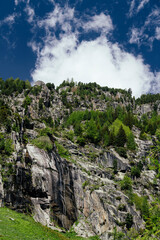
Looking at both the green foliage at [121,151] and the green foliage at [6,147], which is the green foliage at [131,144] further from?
the green foliage at [6,147]

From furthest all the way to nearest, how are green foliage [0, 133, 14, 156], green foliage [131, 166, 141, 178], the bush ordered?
the bush < green foliage [131, 166, 141, 178] < green foliage [0, 133, 14, 156]

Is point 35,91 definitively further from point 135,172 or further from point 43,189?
point 43,189

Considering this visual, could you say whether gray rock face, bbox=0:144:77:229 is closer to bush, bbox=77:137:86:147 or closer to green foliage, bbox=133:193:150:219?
green foliage, bbox=133:193:150:219

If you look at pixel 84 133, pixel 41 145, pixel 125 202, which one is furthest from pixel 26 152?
pixel 84 133

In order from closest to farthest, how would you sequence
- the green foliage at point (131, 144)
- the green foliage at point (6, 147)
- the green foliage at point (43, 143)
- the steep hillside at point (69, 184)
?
the steep hillside at point (69, 184), the green foliage at point (6, 147), the green foliage at point (43, 143), the green foliage at point (131, 144)

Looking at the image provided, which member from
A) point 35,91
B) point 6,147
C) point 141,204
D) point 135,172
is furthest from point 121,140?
point 35,91

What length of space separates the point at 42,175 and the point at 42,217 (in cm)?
925

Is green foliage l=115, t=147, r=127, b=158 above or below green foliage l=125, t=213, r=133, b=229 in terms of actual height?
above

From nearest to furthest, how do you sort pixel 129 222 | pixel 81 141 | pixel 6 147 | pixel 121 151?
1. pixel 6 147
2. pixel 129 222
3. pixel 81 141
4. pixel 121 151

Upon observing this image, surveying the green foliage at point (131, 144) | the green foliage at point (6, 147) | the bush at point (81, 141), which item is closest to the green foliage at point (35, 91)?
the bush at point (81, 141)

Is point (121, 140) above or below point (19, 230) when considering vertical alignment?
above

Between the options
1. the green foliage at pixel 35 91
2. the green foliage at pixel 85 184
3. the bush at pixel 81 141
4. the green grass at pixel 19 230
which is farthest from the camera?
the green foliage at pixel 35 91

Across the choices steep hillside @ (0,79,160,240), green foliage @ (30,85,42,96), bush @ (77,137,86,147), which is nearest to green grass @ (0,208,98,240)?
steep hillside @ (0,79,160,240)

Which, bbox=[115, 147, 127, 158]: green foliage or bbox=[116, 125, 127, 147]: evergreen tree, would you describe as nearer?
bbox=[115, 147, 127, 158]: green foliage
